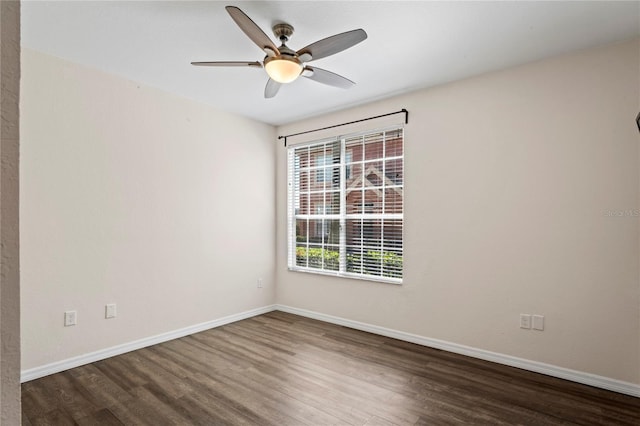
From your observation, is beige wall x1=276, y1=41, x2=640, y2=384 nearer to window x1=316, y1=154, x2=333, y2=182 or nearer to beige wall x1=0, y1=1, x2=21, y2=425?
Answer: window x1=316, y1=154, x2=333, y2=182

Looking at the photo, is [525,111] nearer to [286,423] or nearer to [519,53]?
[519,53]

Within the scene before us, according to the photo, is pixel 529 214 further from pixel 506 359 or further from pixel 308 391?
pixel 308 391

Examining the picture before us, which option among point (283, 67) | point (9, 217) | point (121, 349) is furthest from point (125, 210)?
point (9, 217)

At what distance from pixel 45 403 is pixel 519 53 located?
14.0ft

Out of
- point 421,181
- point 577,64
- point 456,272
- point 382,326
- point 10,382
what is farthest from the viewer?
point 382,326

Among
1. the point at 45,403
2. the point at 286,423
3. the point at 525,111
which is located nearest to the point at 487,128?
the point at 525,111

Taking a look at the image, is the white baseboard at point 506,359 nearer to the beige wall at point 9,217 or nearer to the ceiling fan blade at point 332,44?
the ceiling fan blade at point 332,44

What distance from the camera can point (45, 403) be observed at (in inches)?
93.3

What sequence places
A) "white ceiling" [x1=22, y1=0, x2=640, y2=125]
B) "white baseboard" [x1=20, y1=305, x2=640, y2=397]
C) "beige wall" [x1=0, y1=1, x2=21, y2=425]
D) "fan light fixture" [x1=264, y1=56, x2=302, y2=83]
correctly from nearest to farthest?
"beige wall" [x1=0, y1=1, x2=21, y2=425], "white ceiling" [x1=22, y1=0, x2=640, y2=125], "fan light fixture" [x1=264, y1=56, x2=302, y2=83], "white baseboard" [x1=20, y1=305, x2=640, y2=397]

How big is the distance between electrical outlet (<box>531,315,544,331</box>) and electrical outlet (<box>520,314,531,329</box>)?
0.03m

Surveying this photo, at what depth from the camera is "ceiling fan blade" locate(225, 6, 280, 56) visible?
1896 mm

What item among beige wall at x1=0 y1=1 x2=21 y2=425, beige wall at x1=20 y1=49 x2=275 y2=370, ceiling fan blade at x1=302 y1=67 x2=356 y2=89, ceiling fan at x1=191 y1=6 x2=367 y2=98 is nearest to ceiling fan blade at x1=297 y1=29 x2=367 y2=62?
ceiling fan at x1=191 y1=6 x2=367 y2=98

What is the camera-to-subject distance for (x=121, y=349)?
128 inches

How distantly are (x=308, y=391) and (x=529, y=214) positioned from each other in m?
2.27
